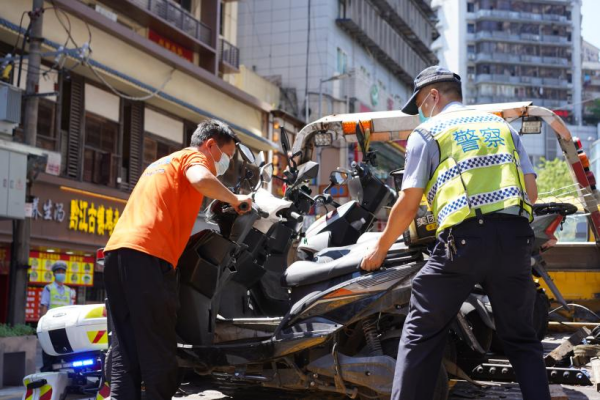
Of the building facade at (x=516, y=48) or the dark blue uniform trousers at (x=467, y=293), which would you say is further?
the building facade at (x=516, y=48)

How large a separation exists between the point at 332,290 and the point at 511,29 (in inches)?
4026

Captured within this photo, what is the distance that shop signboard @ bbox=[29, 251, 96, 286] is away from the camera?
1989cm

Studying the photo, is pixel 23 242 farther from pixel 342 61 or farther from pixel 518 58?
pixel 518 58

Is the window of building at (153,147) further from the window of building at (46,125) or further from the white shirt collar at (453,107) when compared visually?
the white shirt collar at (453,107)

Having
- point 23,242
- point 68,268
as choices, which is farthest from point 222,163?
point 68,268

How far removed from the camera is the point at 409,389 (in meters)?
3.91

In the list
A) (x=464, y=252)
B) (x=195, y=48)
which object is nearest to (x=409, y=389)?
(x=464, y=252)

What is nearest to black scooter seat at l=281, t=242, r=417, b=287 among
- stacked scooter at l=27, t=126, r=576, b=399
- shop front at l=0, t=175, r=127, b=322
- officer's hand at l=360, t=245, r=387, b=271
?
stacked scooter at l=27, t=126, r=576, b=399

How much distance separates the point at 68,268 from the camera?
68.9 ft

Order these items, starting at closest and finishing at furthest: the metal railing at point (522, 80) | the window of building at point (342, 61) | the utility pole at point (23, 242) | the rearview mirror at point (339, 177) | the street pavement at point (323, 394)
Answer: the street pavement at point (323, 394) < the rearview mirror at point (339, 177) < the utility pole at point (23, 242) < the window of building at point (342, 61) < the metal railing at point (522, 80)

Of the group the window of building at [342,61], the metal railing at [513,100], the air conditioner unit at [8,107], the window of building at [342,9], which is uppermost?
the metal railing at [513,100]

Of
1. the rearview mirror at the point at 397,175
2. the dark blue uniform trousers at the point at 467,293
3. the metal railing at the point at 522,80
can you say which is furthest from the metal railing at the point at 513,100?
the dark blue uniform trousers at the point at 467,293

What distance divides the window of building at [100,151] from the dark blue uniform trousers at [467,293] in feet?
61.7

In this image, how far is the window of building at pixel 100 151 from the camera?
21953mm
